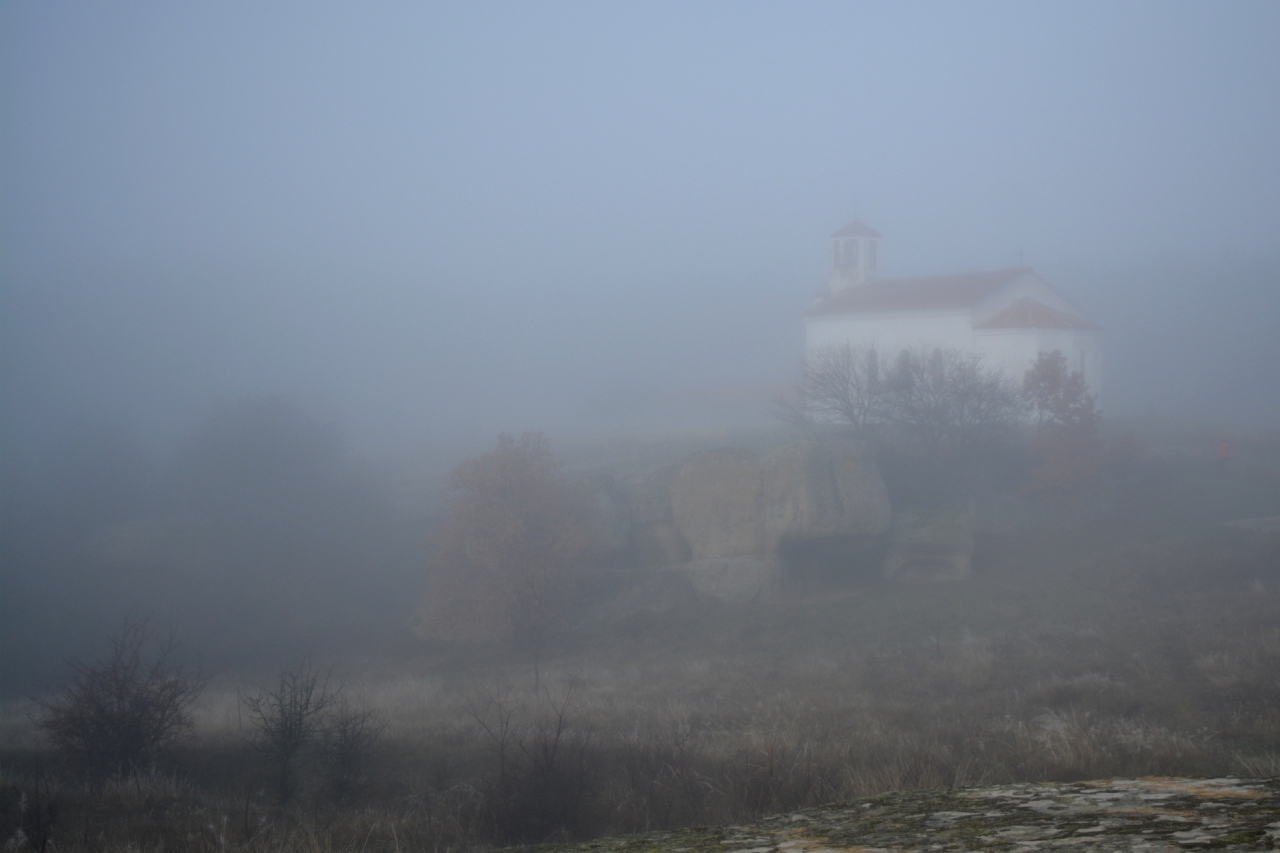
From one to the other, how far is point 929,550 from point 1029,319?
19.1m

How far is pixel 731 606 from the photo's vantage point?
26469mm

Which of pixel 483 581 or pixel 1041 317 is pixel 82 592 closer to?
pixel 483 581

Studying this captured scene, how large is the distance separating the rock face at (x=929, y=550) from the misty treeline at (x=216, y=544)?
1792 centimetres

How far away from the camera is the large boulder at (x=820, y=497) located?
27.1 metres

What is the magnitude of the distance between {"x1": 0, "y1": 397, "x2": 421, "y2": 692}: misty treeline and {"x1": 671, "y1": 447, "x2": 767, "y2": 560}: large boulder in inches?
455

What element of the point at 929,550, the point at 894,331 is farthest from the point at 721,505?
the point at 894,331

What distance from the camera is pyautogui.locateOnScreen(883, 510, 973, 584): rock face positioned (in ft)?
89.6

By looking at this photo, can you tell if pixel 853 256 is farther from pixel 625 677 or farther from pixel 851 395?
pixel 625 677

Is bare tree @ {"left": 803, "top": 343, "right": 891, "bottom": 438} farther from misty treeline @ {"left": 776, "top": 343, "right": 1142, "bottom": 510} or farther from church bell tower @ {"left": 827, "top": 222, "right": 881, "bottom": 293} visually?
church bell tower @ {"left": 827, "top": 222, "right": 881, "bottom": 293}

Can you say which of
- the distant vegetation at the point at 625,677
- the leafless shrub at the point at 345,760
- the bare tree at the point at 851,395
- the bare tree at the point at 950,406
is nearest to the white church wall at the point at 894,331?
the bare tree at the point at 950,406

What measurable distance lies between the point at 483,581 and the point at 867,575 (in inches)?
500

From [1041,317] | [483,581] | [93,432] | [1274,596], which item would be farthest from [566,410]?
[1274,596]

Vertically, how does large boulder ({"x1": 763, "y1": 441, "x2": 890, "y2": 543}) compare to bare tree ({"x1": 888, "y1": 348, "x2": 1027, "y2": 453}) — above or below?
below

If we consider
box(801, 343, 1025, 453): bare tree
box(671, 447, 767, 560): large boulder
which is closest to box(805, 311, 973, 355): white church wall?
box(801, 343, 1025, 453): bare tree
